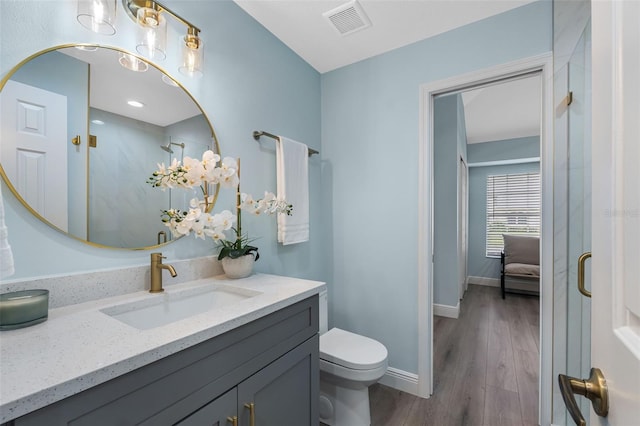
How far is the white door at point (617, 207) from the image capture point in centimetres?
39

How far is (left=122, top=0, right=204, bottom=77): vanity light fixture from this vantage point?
1180 millimetres

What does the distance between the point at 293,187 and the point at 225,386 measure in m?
1.30

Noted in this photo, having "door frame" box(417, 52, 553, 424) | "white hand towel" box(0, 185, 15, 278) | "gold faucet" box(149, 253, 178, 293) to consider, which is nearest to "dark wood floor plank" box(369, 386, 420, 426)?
"door frame" box(417, 52, 553, 424)

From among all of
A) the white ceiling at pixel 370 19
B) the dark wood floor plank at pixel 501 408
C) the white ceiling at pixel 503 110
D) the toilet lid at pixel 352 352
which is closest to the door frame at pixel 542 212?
the dark wood floor plank at pixel 501 408

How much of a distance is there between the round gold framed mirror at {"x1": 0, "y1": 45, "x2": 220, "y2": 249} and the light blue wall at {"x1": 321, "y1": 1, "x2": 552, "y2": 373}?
125 cm

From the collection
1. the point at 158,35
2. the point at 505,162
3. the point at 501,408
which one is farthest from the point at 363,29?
the point at 505,162

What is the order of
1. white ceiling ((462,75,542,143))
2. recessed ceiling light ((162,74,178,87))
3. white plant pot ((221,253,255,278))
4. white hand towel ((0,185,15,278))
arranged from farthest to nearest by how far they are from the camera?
white ceiling ((462,75,542,143)) → white plant pot ((221,253,255,278)) → recessed ceiling light ((162,74,178,87)) → white hand towel ((0,185,15,278))

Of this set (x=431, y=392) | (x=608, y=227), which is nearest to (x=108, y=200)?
(x=608, y=227)

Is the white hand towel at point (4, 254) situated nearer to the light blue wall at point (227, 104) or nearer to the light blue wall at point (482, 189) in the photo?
the light blue wall at point (227, 104)

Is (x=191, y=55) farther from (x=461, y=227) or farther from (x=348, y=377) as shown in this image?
(x=461, y=227)

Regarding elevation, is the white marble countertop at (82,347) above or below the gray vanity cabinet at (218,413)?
above

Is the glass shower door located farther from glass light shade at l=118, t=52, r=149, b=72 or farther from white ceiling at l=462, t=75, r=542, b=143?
glass light shade at l=118, t=52, r=149, b=72

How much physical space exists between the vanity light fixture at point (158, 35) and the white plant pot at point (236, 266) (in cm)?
93

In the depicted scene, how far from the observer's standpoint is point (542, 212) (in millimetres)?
1680
